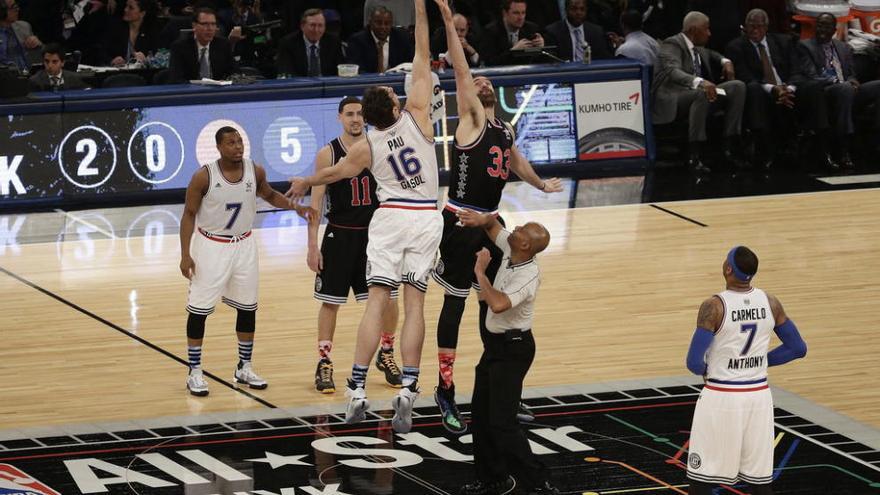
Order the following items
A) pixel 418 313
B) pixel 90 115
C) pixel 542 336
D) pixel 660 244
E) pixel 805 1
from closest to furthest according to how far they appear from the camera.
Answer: pixel 418 313 < pixel 542 336 < pixel 660 244 < pixel 90 115 < pixel 805 1

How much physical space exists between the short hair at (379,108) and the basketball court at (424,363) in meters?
2.00

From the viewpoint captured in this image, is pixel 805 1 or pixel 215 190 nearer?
pixel 215 190

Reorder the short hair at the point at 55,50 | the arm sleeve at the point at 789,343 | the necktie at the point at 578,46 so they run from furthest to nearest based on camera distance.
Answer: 1. the necktie at the point at 578,46
2. the short hair at the point at 55,50
3. the arm sleeve at the point at 789,343

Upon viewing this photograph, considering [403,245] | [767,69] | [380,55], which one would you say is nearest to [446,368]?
[403,245]

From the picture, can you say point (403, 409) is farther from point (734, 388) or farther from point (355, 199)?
point (734, 388)

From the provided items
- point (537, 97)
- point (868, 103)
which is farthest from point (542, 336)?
point (868, 103)

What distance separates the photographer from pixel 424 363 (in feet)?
38.0

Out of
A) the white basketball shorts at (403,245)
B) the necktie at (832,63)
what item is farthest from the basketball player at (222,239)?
the necktie at (832,63)

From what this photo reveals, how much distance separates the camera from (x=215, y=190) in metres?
10.6

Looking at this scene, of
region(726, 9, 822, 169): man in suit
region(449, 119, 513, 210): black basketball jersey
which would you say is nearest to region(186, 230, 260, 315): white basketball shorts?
region(449, 119, 513, 210): black basketball jersey

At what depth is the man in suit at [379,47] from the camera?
63.3ft

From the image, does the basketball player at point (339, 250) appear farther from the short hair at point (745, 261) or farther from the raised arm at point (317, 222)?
the short hair at point (745, 261)

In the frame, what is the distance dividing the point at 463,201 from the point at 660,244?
5.70 m

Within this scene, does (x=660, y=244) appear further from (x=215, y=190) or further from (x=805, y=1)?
(x=805, y=1)
